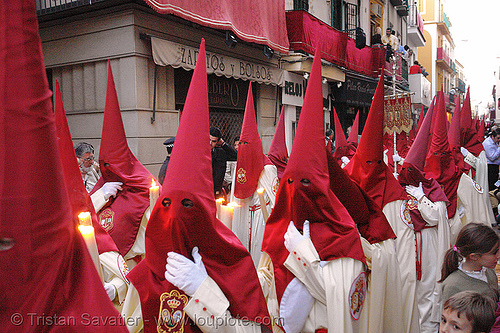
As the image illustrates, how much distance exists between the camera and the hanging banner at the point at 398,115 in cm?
619

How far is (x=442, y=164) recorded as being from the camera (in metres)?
6.16

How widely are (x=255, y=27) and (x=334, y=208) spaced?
8.31 metres

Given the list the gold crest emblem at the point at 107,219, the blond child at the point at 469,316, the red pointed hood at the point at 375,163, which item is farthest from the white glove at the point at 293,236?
the gold crest emblem at the point at 107,219

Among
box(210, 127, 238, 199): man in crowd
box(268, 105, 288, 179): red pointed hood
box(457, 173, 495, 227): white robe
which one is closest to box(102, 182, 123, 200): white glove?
box(210, 127, 238, 199): man in crowd

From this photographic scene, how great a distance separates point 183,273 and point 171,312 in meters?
0.23

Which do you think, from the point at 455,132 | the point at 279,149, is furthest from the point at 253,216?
the point at 455,132

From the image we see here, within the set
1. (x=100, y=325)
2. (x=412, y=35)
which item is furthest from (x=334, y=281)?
(x=412, y=35)

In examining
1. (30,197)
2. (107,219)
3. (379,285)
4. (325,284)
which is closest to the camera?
(30,197)

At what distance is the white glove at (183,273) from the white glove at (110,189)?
1.98m

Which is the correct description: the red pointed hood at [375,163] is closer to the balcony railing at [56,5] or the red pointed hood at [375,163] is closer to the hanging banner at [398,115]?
the hanging banner at [398,115]

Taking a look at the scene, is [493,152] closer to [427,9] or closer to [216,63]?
[216,63]

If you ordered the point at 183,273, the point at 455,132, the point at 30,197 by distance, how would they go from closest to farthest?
1. the point at 30,197
2. the point at 183,273
3. the point at 455,132

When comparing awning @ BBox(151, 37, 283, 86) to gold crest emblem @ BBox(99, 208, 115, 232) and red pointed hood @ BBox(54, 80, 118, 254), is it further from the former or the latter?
red pointed hood @ BBox(54, 80, 118, 254)

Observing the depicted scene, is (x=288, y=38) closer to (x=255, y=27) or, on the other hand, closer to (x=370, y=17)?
(x=255, y=27)
